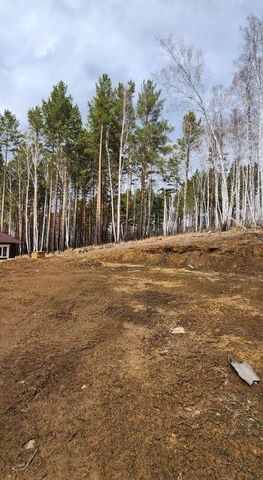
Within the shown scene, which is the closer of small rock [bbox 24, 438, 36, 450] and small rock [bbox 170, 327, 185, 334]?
small rock [bbox 24, 438, 36, 450]

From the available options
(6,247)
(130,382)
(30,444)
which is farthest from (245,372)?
(6,247)

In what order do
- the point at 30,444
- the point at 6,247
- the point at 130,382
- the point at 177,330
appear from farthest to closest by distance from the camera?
1. the point at 6,247
2. the point at 177,330
3. the point at 130,382
4. the point at 30,444

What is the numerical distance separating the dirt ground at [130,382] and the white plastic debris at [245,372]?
10 centimetres

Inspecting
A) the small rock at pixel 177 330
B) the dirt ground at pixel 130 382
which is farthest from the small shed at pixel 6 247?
the small rock at pixel 177 330

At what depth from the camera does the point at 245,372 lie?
3.50 metres

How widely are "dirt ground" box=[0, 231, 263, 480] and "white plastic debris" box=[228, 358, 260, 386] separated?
10 cm

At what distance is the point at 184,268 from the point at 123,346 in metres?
5.16

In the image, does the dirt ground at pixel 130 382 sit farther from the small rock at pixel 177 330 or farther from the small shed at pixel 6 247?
the small shed at pixel 6 247

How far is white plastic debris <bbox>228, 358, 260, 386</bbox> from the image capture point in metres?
3.38

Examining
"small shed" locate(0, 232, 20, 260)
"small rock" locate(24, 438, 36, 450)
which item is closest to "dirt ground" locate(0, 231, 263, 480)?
"small rock" locate(24, 438, 36, 450)

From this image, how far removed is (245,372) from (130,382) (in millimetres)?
1314

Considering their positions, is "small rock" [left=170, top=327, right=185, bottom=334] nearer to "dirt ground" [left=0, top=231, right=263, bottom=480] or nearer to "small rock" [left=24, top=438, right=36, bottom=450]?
"dirt ground" [left=0, top=231, right=263, bottom=480]

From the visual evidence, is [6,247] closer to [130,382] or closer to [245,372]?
[130,382]

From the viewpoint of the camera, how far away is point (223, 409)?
9.78ft
